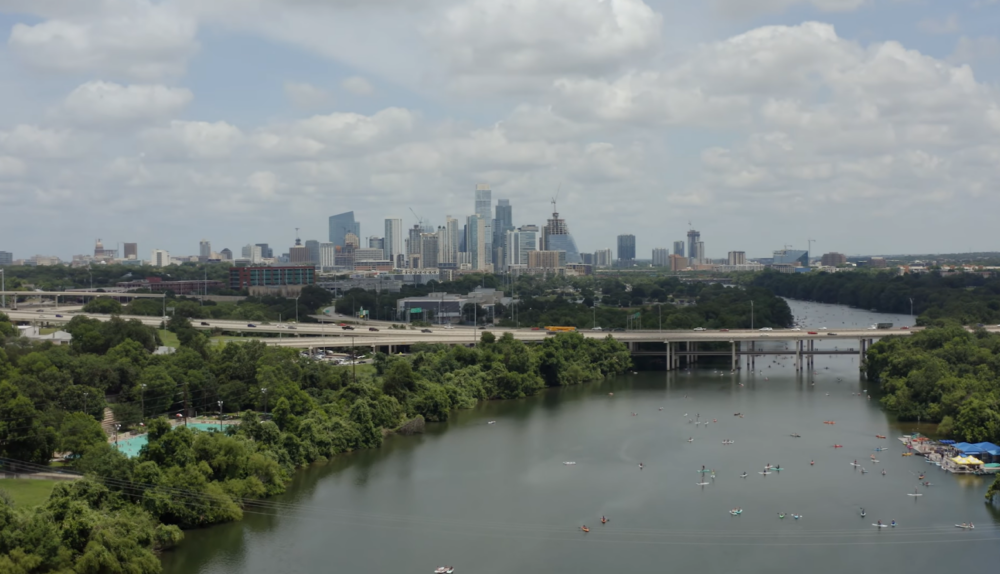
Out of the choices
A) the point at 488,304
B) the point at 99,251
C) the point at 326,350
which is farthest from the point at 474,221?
the point at 326,350

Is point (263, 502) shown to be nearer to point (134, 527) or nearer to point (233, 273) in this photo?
point (134, 527)

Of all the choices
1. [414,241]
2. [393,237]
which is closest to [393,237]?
[393,237]

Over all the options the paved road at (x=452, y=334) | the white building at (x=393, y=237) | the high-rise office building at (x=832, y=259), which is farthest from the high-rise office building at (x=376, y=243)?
the paved road at (x=452, y=334)

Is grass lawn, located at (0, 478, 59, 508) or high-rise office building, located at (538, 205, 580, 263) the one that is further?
high-rise office building, located at (538, 205, 580, 263)

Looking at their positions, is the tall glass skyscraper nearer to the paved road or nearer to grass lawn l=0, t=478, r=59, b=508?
the paved road

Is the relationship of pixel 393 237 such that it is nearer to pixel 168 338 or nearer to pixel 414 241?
pixel 414 241

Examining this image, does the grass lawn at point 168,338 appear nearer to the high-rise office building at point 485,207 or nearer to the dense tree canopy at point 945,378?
the dense tree canopy at point 945,378

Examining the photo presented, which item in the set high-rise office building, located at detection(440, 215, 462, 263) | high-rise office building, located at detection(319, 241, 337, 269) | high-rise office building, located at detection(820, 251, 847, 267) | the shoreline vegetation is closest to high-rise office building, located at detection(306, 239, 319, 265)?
high-rise office building, located at detection(319, 241, 337, 269)
